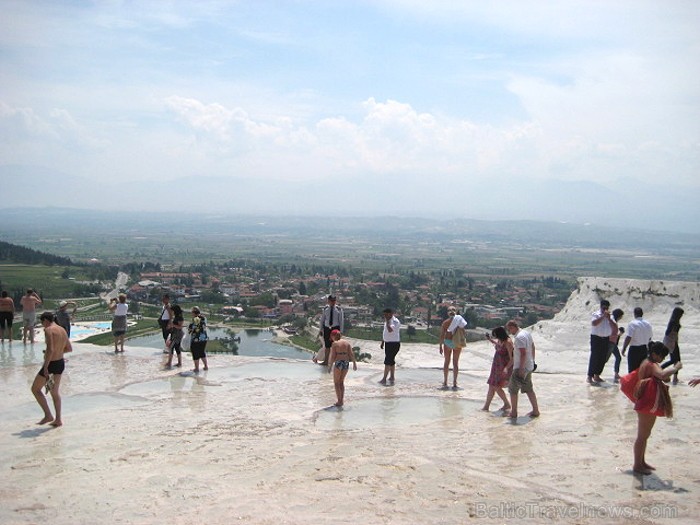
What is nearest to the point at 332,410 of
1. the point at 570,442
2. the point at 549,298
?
the point at 570,442

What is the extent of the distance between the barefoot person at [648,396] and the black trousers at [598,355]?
5.09 metres

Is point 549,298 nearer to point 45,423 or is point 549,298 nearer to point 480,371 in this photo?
point 480,371

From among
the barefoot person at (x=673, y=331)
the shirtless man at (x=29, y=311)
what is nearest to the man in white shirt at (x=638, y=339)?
the barefoot person at (x=673, y=331)

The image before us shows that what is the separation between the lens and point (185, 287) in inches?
2037

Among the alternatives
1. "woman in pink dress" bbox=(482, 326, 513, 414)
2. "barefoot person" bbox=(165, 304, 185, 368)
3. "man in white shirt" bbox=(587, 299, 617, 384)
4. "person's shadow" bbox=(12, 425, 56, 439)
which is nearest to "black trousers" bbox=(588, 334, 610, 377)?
"man in white shirt" bbox=(587, 299, 617, 384)

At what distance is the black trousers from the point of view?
11852mm

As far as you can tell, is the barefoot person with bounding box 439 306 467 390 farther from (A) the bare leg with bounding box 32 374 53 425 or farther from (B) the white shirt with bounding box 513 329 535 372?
(A) the bare leg with bounding box 32 374 53 425

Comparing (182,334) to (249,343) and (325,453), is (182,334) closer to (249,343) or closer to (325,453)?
(325,453)

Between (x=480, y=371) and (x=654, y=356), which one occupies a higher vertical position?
(x=654, y=356)

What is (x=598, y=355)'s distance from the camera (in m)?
11.9

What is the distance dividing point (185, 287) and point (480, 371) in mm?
41253

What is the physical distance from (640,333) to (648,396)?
14.9ft

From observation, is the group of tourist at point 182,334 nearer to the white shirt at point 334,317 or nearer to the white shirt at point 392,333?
the white shirt at point 334,317

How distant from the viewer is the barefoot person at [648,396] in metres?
6.72
